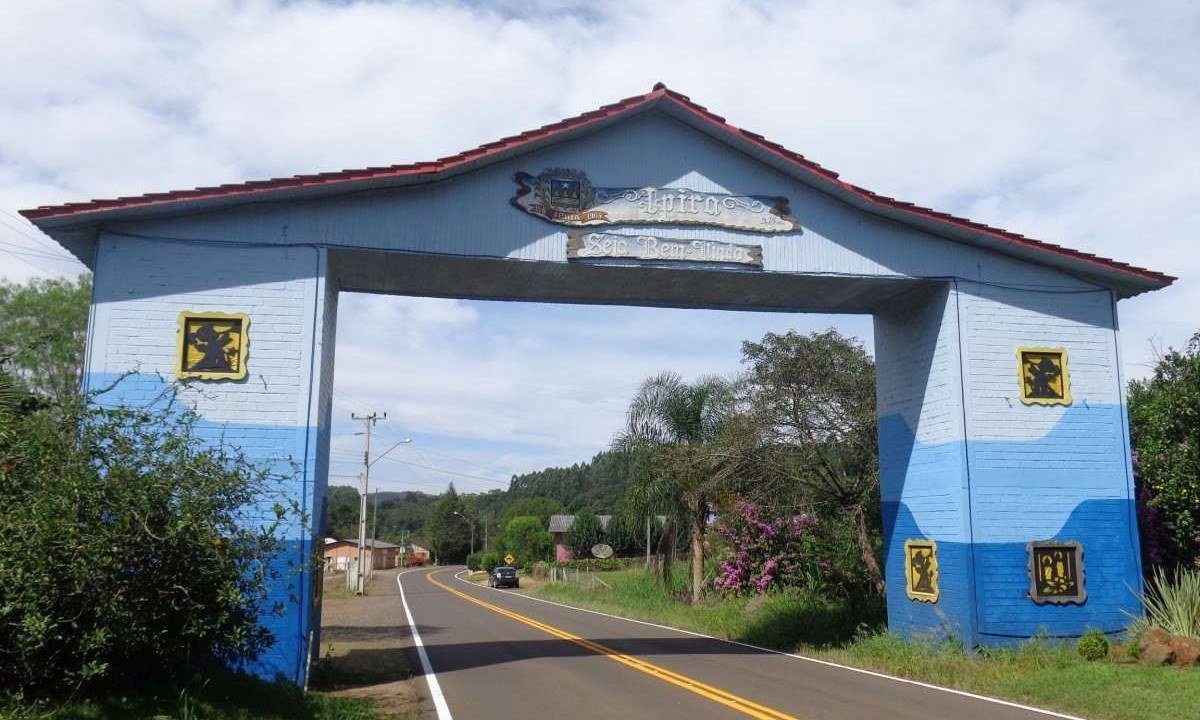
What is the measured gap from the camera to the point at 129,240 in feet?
40.0

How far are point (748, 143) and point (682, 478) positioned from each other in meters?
10.5

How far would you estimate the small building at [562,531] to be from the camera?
76500 mm

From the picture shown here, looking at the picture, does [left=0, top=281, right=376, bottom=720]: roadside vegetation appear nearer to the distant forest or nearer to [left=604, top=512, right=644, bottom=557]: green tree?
[left=604, top=512, right=644, bottom=557]: green tree

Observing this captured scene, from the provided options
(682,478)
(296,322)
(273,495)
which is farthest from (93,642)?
(682,478)

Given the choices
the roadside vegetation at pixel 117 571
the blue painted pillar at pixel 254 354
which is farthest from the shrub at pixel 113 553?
the blue painted pillar at pixel 254 354

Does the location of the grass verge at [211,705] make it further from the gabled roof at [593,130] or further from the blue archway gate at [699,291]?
the gabled roof at [593,130]

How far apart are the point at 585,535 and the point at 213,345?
204 feet

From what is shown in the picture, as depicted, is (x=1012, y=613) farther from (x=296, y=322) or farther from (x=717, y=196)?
(x=296, y=322)

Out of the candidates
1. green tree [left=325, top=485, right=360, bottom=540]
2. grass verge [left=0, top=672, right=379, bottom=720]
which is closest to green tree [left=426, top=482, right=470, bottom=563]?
green tree [left=325, top=485, right=360, bottom=540]

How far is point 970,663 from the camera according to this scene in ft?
42.9

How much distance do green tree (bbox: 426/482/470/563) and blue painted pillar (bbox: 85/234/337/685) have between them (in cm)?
9823

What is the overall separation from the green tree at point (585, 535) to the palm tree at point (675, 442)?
4146 centimetres

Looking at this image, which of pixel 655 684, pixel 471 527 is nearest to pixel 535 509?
pixel 471 527

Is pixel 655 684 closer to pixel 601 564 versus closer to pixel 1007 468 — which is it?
pixel 1007 468
